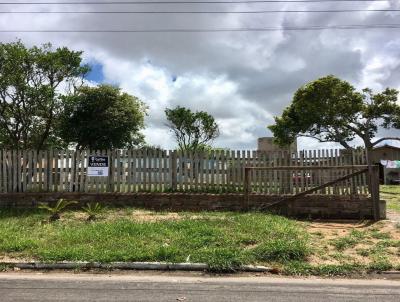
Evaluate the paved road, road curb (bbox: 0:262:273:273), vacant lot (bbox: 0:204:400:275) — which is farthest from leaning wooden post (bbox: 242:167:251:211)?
the paved road

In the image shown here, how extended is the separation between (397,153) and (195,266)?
4596 centimetres

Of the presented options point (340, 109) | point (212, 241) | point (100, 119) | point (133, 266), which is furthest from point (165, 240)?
point (340, 109)

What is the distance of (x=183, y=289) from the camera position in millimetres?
7160

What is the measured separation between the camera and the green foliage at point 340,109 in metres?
32.9

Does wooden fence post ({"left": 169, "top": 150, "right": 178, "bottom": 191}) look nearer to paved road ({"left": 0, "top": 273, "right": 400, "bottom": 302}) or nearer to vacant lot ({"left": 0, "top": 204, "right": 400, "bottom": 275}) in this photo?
vacant lot ({"left": 0, "top": 204, "right": 400, "bottom": 275})

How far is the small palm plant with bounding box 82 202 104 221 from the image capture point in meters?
12.5

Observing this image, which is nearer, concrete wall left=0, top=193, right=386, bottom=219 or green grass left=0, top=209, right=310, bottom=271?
green grass left=0, top=209, right=310, bottom=271

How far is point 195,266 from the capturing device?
852cm

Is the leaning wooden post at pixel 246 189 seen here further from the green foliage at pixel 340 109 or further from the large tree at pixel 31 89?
the green foliage at pixel 340 109

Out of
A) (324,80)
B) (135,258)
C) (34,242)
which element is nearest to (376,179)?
(135,258)

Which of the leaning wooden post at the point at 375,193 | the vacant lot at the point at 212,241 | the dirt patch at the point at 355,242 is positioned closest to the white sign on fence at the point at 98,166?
the vacant lot at the point at 212,241

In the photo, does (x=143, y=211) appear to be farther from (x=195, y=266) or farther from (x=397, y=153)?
(x=397, y=153)

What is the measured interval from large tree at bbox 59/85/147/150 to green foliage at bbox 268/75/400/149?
48.7 ft

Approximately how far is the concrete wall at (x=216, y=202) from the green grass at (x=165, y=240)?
1.17m
